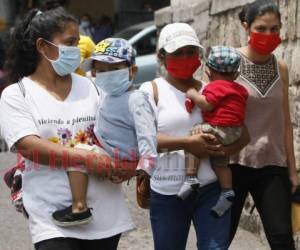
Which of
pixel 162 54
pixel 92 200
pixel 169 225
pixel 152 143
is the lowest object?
pixel 169 225

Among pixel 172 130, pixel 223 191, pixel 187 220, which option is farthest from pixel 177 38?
pixel 187 220

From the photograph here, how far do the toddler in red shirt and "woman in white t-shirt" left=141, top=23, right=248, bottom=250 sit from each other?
39mm

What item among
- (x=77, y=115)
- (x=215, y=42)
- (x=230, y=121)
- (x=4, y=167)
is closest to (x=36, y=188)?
(x=77, y=115)

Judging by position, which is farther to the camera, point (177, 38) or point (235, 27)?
point (235, 27)

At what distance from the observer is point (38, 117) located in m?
2.93

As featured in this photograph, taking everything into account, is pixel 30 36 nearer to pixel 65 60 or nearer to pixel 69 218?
pixel 65 60

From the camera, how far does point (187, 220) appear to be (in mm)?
3504

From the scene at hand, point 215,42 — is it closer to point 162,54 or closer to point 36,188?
point 162,54

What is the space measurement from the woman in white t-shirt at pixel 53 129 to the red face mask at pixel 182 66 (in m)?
0.50

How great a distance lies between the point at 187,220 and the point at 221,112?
624 millimetres

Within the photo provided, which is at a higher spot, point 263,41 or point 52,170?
point 263,41

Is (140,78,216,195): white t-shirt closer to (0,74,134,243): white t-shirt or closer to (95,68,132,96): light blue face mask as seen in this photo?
(95,68,132,96): light blue face mask

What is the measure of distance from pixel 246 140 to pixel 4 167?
535 cm

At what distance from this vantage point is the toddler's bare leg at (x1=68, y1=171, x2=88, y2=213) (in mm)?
2885
